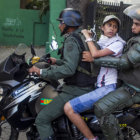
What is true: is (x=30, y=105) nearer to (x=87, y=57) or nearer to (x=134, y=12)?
(x=87, y=57)

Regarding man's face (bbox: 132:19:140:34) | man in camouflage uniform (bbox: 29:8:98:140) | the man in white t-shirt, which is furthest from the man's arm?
man's face (bbox: 132:19:140:34)

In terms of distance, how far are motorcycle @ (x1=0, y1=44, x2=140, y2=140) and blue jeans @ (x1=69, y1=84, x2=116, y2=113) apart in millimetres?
192

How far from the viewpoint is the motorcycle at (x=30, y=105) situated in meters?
2.97

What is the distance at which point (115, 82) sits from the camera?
9.76ft

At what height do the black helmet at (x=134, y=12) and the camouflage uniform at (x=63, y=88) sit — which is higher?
the black helmet at (x=134, y=12)

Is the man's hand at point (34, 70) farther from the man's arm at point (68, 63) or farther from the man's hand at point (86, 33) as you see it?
the man's hand at point (86, 33)

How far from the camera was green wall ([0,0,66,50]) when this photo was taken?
1223cm

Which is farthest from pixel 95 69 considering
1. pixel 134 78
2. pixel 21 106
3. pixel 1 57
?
pixel 1 57

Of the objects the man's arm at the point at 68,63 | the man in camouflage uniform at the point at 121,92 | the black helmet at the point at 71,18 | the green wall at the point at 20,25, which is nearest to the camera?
the man in camouflage uniform at the point at 121,92

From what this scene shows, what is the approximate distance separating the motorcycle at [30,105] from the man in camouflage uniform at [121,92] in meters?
0.20

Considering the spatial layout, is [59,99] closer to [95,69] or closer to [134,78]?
[95,69]

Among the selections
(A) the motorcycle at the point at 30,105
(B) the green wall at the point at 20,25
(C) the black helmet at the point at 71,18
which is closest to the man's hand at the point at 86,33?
(C) the black helmet at the point at 71,18

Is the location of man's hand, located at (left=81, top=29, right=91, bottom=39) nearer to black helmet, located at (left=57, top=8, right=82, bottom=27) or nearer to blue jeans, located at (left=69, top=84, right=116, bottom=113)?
black helmet, located at (left=57, top=8, right=82, bottom=27)

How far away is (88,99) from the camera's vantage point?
289 centimetres
